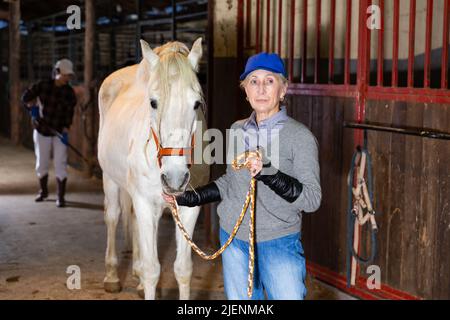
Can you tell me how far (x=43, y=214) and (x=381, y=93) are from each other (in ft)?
12.9

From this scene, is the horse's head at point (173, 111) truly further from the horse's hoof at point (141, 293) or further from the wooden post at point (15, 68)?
the wooden post at point (15, 68)

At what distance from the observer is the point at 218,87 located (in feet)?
15.8

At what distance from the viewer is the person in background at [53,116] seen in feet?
22.0

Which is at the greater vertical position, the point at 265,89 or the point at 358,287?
the point at 265,89

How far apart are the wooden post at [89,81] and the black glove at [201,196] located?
6254mm

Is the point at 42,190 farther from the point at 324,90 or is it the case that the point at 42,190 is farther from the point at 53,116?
the point at 324,90

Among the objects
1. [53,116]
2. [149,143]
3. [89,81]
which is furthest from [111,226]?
[89,81]

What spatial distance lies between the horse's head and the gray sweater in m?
0.35

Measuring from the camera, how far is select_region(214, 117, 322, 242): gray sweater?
7.08 feet

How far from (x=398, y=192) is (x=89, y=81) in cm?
595

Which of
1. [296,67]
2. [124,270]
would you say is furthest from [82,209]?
[296,67]

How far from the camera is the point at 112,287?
411 cm

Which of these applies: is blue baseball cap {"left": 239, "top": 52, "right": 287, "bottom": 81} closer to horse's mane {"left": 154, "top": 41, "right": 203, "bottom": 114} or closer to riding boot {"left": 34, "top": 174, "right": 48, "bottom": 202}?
horse's mane {"left": 154, "top": 41, "right": 203, "bottom": 114}
